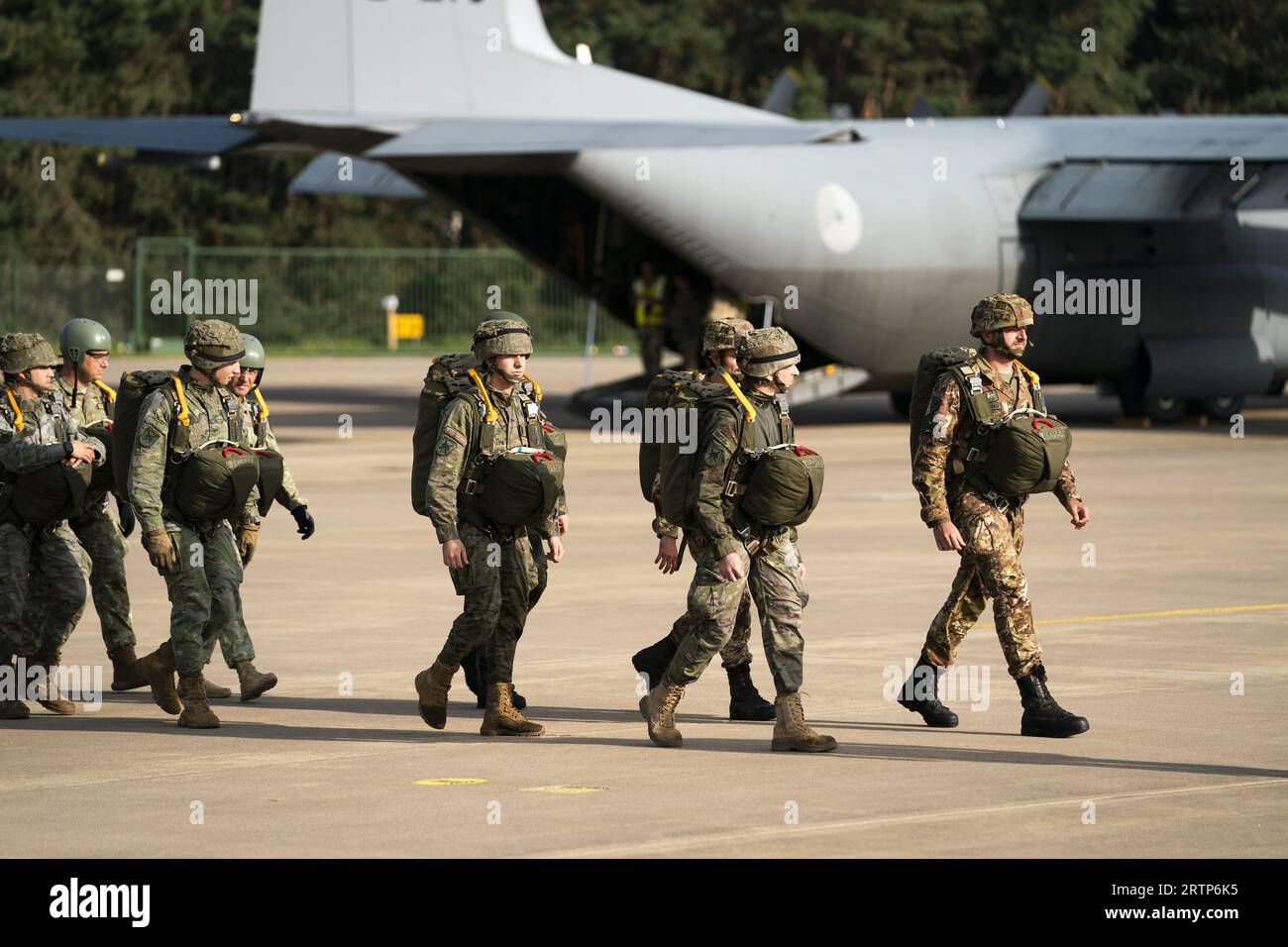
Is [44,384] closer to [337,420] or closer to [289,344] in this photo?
[337,420]

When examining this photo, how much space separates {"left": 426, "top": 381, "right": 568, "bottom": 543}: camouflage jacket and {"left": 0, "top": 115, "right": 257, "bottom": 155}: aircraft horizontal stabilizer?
69.4 ft

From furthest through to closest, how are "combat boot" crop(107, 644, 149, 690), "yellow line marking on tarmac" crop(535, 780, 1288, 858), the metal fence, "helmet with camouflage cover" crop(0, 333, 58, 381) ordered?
the metal fence
"combat boot" crop(107, 644, 149, 690)
"helmet with camouflage cover" crop(0, 333, 58, 381)
"yellow line marking on tarmac" crop(535, 780, 1288, 858)

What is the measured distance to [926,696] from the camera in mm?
10539

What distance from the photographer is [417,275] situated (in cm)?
6219

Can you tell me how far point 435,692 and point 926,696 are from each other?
7.96ft

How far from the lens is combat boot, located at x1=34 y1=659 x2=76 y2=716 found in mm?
11094

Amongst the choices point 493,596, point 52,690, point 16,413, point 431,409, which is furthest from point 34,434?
point 493,596

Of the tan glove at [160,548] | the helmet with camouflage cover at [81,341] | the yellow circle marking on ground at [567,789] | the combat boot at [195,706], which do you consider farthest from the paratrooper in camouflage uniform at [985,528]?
the helmet with camouflage cover at [81,341]

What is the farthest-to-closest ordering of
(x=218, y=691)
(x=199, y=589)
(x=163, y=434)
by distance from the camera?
(x=218, y=691) < (x=199, y=589) < (x=163, y=434)

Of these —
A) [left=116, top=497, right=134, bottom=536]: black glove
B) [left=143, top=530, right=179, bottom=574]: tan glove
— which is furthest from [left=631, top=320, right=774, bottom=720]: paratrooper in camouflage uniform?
[left=116, top=497, right=134, bottom=536]: black glove

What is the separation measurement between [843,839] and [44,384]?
5434 mm

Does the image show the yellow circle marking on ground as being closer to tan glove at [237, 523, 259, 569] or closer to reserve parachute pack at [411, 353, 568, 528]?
reserve parachute pack at [411, 353, 568, 528]

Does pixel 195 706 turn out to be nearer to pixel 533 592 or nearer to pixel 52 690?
pixel 52 690
